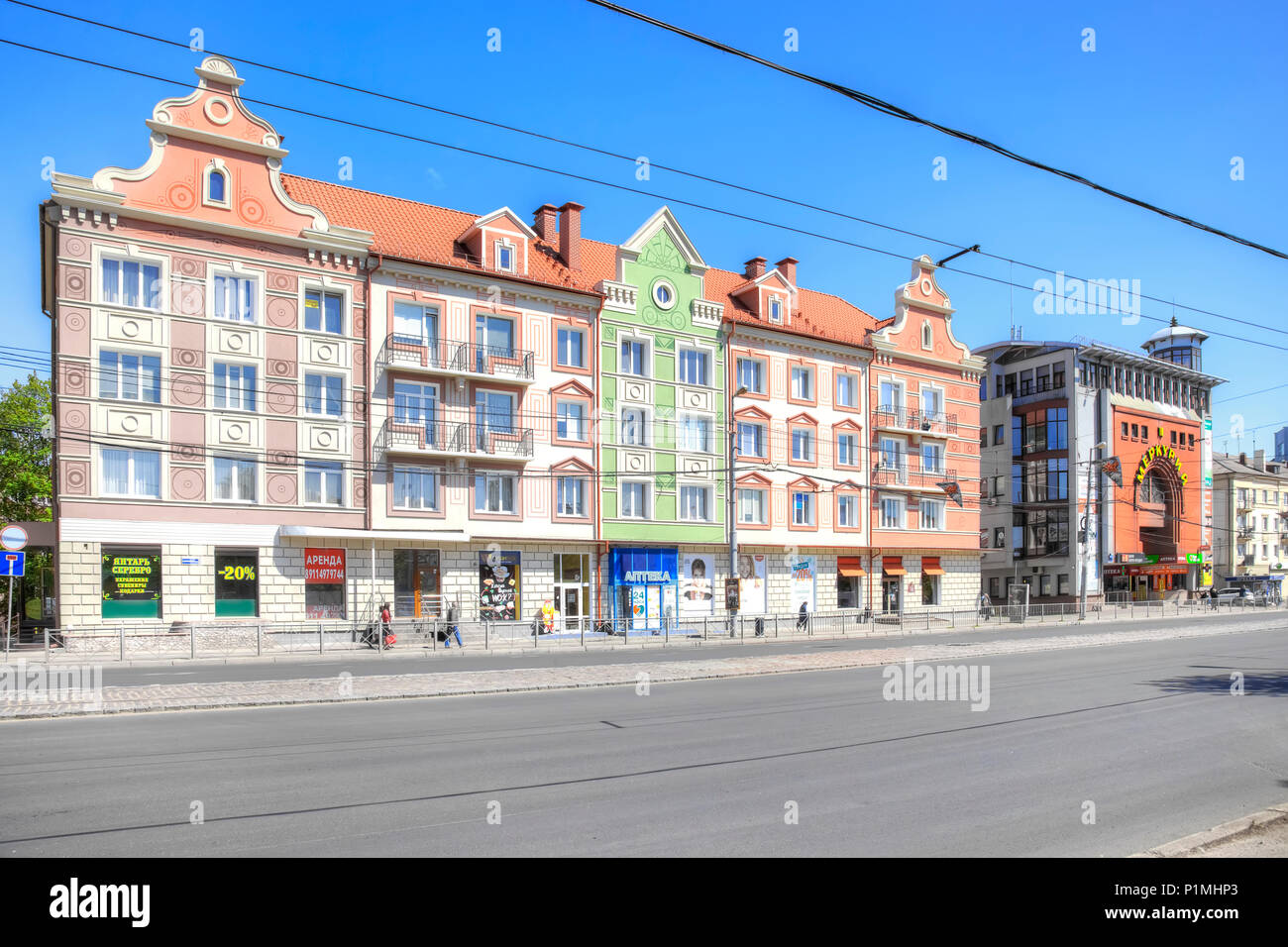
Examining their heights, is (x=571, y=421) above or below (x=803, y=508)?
above

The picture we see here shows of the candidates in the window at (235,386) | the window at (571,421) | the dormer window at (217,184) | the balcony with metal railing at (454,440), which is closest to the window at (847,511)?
the window at (571,421)

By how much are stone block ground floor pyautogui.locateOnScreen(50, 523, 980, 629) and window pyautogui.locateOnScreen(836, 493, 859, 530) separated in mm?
1411

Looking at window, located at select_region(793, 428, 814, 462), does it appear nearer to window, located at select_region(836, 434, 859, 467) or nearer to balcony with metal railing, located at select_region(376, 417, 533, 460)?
window, located at select_region(836, 434, 859, 467)

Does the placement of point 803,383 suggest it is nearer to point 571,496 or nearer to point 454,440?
point 571,496

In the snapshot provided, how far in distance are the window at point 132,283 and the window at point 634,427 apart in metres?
18.2

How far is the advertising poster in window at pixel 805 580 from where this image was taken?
45.1 m

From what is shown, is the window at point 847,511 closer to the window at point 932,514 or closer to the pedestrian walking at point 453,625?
the window at point 932,514

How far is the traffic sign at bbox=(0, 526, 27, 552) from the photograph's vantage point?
2217cm

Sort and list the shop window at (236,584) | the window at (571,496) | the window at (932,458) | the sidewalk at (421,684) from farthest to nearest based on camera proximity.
→ the window at (932,458) < the window at (571,496) < the shop window at (236,584) < the sidewalk at (421,684)

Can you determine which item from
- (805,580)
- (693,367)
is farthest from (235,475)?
(805,580)

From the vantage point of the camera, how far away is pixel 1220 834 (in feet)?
23.5

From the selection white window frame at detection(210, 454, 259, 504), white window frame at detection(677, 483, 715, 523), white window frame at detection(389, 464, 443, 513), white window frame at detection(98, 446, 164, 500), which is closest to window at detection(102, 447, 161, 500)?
white window frame at detection(98, 446, 164, 500)

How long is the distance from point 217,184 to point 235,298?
3777mm
